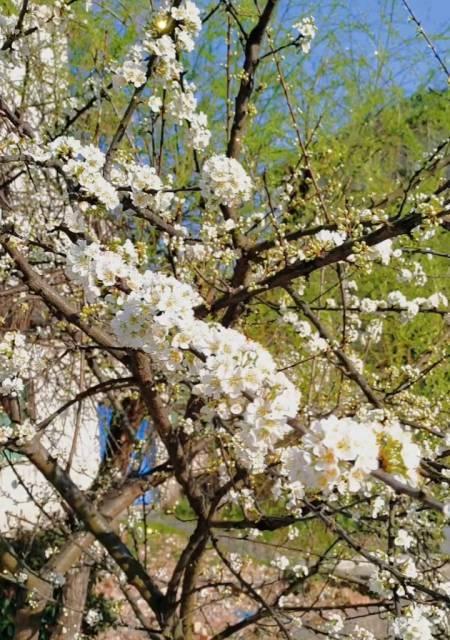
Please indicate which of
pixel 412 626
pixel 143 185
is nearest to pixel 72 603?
pixel 412 626

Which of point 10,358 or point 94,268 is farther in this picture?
point 10,358

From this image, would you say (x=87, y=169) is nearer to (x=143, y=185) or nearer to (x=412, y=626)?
(x=143, y=185)

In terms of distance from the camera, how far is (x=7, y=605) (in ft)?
16.6

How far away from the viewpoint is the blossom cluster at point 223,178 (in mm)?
2379

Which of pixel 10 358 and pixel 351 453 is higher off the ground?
pixel 10 358

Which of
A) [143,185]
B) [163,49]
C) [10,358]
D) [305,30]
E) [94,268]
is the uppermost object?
[305,30]

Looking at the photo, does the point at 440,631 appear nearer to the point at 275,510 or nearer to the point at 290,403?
the point at 290,403

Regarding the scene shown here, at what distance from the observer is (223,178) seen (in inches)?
93.7

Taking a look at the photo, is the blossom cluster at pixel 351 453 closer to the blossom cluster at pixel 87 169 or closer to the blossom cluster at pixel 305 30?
the blossom cluster at pixel 87 169

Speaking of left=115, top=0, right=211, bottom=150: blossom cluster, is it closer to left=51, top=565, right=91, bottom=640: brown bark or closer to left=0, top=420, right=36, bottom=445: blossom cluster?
left=0, top=420, right=36, bottom=445: blossom cluster

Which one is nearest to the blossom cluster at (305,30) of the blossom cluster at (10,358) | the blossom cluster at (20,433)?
the blossom cluster at (10,358)

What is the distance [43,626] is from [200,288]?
289 centimetres

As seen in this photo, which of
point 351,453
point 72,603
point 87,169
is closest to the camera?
point 351,453

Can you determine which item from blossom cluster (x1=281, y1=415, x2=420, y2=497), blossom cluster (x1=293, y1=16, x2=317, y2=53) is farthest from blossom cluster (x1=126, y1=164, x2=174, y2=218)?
blossom cluster (x1=281, y1=415, x2=420, y2=497)
